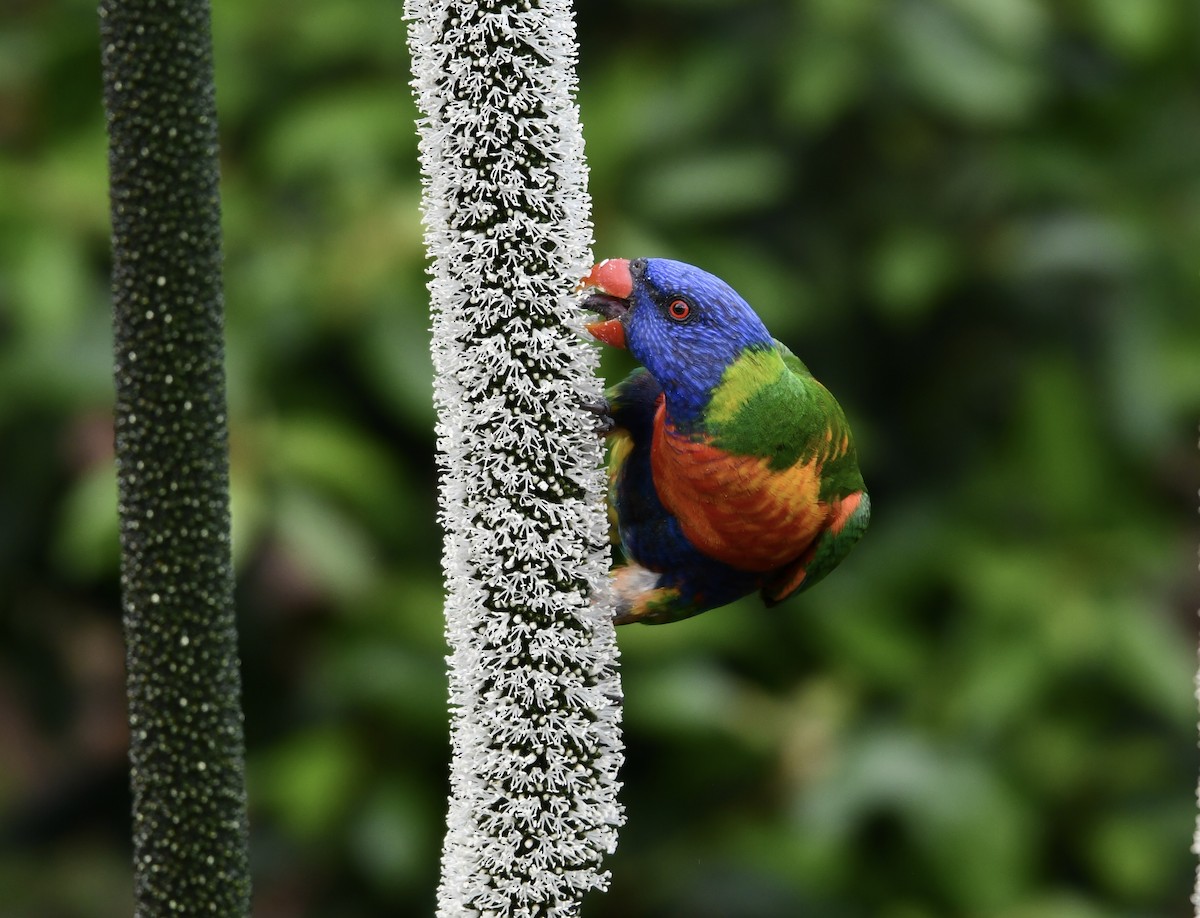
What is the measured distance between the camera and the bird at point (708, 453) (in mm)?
545

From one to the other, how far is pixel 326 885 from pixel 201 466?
1469 mm

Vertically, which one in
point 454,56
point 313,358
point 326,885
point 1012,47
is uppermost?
point 1012,47

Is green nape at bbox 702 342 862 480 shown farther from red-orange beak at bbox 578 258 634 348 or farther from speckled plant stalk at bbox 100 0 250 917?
speckled plant stalk at bbox 100 0 250 917

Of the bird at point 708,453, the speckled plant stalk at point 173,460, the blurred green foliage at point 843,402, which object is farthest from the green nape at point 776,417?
the blurred green foliage at point 843,402

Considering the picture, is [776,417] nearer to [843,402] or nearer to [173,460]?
[173,460]

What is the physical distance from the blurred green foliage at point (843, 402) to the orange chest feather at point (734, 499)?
1043mm

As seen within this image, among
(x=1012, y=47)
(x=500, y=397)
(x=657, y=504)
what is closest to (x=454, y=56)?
(x=500, y=397)

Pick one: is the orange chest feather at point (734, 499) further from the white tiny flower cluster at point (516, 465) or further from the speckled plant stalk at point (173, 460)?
the speckled plant stalk at point (173, 460)

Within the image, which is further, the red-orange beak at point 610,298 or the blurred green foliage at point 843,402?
the blurred green foliage at point 843,402

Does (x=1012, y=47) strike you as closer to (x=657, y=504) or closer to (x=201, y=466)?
(x=657, y=504)

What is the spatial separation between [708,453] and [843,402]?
132cm

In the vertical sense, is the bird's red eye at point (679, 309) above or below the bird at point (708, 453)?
above

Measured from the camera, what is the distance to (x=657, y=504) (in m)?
0.61

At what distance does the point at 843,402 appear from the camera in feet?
6.09
